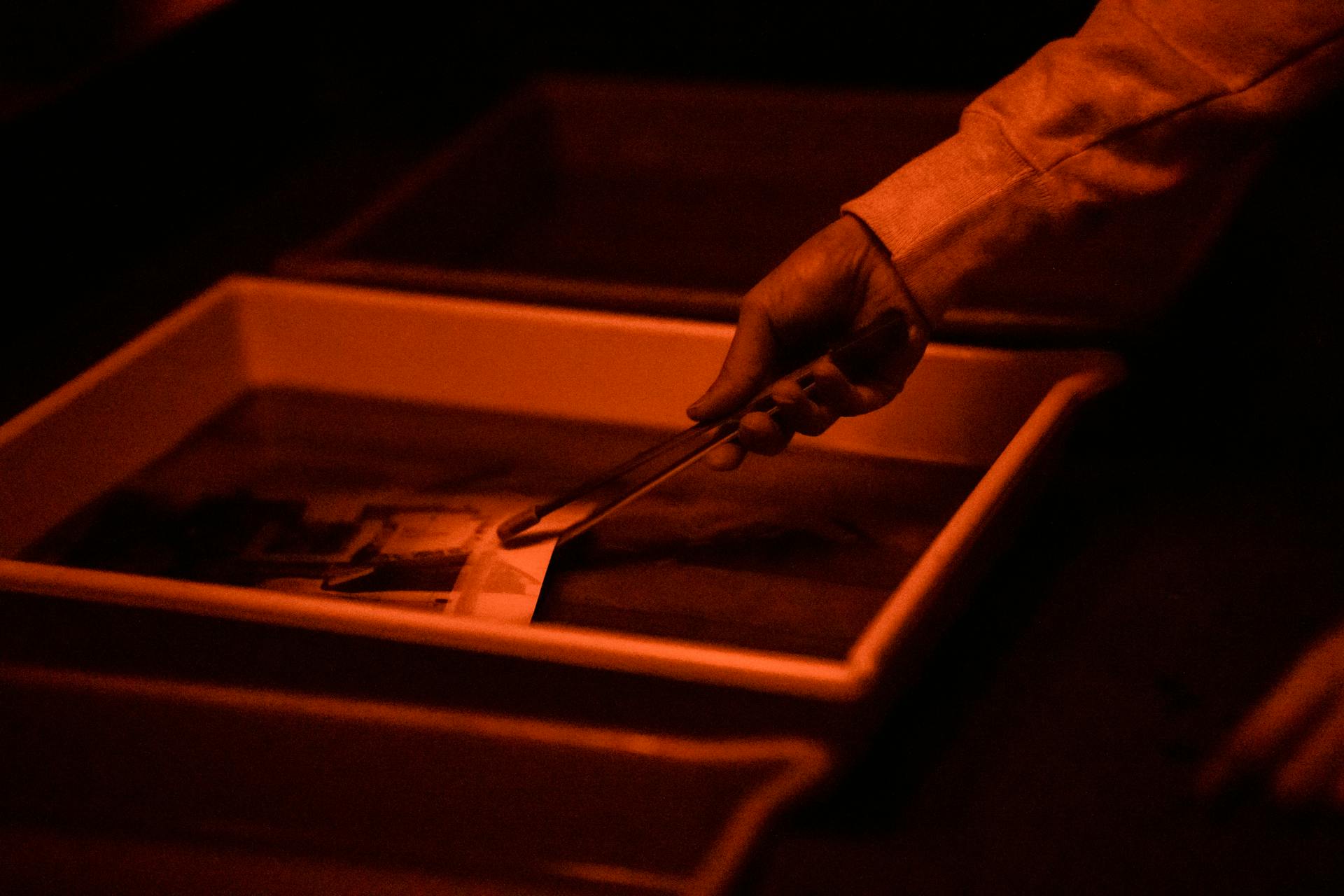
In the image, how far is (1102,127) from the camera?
1.97ft

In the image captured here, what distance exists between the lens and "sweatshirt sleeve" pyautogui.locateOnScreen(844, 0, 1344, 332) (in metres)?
0.57

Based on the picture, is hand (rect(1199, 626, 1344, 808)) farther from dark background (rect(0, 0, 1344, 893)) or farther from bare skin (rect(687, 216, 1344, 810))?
bare skin (rect(687, 216, 1344, 810))

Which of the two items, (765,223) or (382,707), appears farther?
(765,223)

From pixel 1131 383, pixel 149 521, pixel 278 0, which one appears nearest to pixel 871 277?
pixel 1131 383

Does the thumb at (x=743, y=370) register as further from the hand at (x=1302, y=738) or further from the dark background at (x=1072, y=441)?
the hand at (x=1302, y=738)

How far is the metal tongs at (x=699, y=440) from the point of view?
604 millimetres

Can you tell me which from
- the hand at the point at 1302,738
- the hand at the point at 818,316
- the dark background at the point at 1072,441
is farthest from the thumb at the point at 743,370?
the hand at the point at 1302,738

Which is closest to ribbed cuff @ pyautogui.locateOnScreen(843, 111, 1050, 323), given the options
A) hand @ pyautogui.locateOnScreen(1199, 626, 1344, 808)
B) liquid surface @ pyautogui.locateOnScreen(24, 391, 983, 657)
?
liquid surface @ pyautogui.locateOnScreen(24, 391, 983, 657)

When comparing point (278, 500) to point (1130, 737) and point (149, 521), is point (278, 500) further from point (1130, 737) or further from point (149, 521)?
point (1130, 737)

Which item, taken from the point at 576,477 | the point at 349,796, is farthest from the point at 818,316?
the point at 349,796

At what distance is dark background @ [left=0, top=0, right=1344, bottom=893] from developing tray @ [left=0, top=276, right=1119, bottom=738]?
2.3 inches

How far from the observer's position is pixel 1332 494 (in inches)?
25.5

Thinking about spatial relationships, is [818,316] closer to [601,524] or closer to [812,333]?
[812,333]

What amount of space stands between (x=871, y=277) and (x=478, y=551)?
0.82 feet
